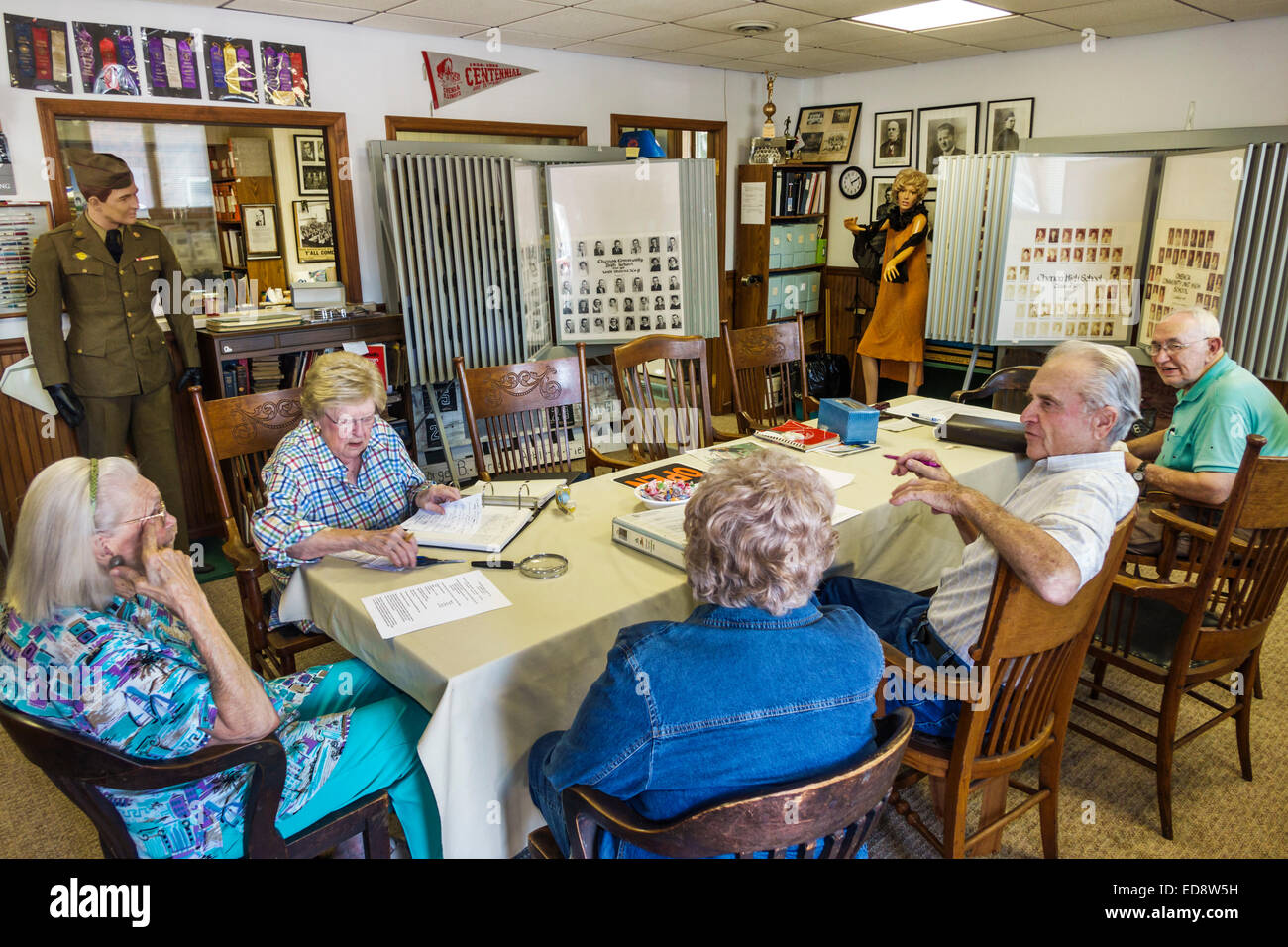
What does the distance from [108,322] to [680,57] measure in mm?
3704

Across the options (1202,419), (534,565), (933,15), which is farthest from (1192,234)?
(534,565)

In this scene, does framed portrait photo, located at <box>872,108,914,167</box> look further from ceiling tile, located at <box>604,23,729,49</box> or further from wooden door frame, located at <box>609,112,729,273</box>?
ceiling tile, located at <box>604,23,729,49</box>

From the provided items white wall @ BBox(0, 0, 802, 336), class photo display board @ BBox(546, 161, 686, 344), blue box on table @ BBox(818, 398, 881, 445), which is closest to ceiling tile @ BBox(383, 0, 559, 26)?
white wall @ BBox(0, 0, 802, 336)

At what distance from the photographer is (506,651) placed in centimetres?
151

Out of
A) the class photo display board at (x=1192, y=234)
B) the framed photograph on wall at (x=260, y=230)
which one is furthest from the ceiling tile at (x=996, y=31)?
the framed photograph on wall at (x=260, y=230)

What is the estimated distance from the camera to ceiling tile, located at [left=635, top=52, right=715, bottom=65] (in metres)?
5.25

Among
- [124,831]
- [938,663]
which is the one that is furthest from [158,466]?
[938,663]

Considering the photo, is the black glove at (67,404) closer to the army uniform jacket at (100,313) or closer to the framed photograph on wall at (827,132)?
the army uniform jacket at (100,313)

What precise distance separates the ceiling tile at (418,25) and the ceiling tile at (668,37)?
0.80 meters

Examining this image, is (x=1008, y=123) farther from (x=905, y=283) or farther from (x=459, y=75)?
(x=459, y=75)

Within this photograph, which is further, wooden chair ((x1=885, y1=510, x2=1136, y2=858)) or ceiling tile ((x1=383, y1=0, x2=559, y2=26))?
ceiling tile ((x1=383, y1=0, x2=559, y2=26))

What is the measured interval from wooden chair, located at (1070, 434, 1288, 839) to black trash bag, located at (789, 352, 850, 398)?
390 centimetres

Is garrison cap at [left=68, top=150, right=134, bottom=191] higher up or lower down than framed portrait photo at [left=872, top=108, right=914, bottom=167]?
lower down

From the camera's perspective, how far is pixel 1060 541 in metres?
1.53
